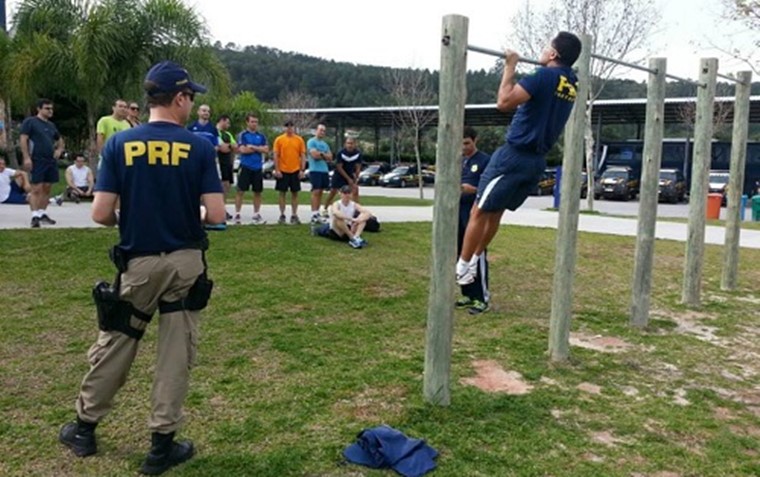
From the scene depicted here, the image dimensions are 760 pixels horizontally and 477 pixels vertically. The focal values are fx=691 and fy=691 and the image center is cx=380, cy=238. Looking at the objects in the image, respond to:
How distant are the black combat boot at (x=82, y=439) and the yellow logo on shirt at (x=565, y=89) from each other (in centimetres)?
344

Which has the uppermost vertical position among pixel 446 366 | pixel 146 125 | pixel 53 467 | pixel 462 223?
pixel 146 125

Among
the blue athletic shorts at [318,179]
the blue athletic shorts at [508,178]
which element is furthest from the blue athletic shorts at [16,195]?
the blue athletic shorts at [508,178]

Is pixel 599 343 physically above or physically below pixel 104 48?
below

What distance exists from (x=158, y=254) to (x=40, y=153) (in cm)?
737

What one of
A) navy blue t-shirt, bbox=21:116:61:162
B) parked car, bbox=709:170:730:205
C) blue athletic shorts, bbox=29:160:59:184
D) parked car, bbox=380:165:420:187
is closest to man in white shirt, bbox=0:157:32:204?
blue athletic shorts, bbox=29:160:59:184

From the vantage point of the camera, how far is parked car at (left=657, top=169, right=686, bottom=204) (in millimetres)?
34625

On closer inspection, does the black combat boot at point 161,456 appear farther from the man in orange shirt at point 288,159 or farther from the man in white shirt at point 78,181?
the man in white shirt at point 78,181

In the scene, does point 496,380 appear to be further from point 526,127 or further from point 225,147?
point 225,147

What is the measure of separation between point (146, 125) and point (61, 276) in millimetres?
4394

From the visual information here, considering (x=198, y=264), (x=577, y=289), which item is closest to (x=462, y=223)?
(x=577, y=289)

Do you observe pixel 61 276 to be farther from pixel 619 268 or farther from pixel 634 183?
pixel 634 183

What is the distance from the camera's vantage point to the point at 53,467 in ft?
10.0

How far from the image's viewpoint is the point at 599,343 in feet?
17.7

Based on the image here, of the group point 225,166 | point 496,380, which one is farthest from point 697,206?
point 225,166
